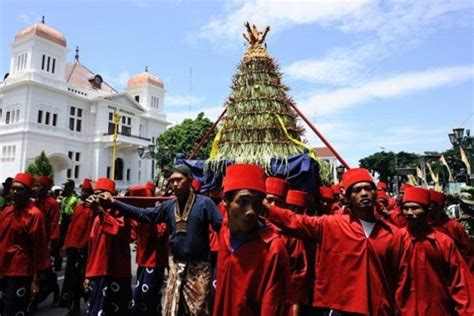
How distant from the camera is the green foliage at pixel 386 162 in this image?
226 feet

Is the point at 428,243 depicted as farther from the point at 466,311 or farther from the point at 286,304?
the point at 286,304

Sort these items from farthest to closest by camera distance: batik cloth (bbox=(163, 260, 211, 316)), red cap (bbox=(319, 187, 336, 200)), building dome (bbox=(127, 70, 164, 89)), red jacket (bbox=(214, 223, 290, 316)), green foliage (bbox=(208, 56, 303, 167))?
1. building dome (bbox=(127, 70, 164, 89))
2. green foliage (bbox=(208, 56, 303, 167))
3. red cap (bbox=(319, 187, 336, 200))
4. batik cloth (bbox=(163, 260, 211, 316))
5. red jacket (bbox=(214, 223, 290, 316))

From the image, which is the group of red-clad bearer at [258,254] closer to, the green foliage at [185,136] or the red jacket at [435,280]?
the red jacket at [435,280]

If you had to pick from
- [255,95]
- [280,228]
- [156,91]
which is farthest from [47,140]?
[280,228]

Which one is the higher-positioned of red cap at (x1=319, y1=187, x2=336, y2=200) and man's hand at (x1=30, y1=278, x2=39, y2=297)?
red cap at (x1=319, y1=187, x2=336, y2=200)

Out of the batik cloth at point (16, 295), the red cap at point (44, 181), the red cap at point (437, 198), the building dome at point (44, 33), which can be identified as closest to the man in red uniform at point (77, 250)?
the red cap at point (44, 181)

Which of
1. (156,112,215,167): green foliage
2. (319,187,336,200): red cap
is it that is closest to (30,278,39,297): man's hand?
(319,187,336,200): red cap

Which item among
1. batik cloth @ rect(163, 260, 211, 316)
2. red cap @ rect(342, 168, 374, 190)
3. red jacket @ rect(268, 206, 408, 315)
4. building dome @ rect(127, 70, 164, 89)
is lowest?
batik cloth @ rect(163, 260, 211, 316)

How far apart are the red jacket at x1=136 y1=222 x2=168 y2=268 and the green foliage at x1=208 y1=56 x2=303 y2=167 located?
7.09ft

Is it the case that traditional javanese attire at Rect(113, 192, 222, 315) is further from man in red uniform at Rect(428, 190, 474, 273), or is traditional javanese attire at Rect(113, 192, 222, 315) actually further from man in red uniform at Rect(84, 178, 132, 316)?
man in red uniform at Rect(428, 190, 474, 273)

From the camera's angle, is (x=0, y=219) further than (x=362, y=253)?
Yes

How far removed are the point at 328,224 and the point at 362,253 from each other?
38 centimetres

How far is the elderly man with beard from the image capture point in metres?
3.55

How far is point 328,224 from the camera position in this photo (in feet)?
11.0
